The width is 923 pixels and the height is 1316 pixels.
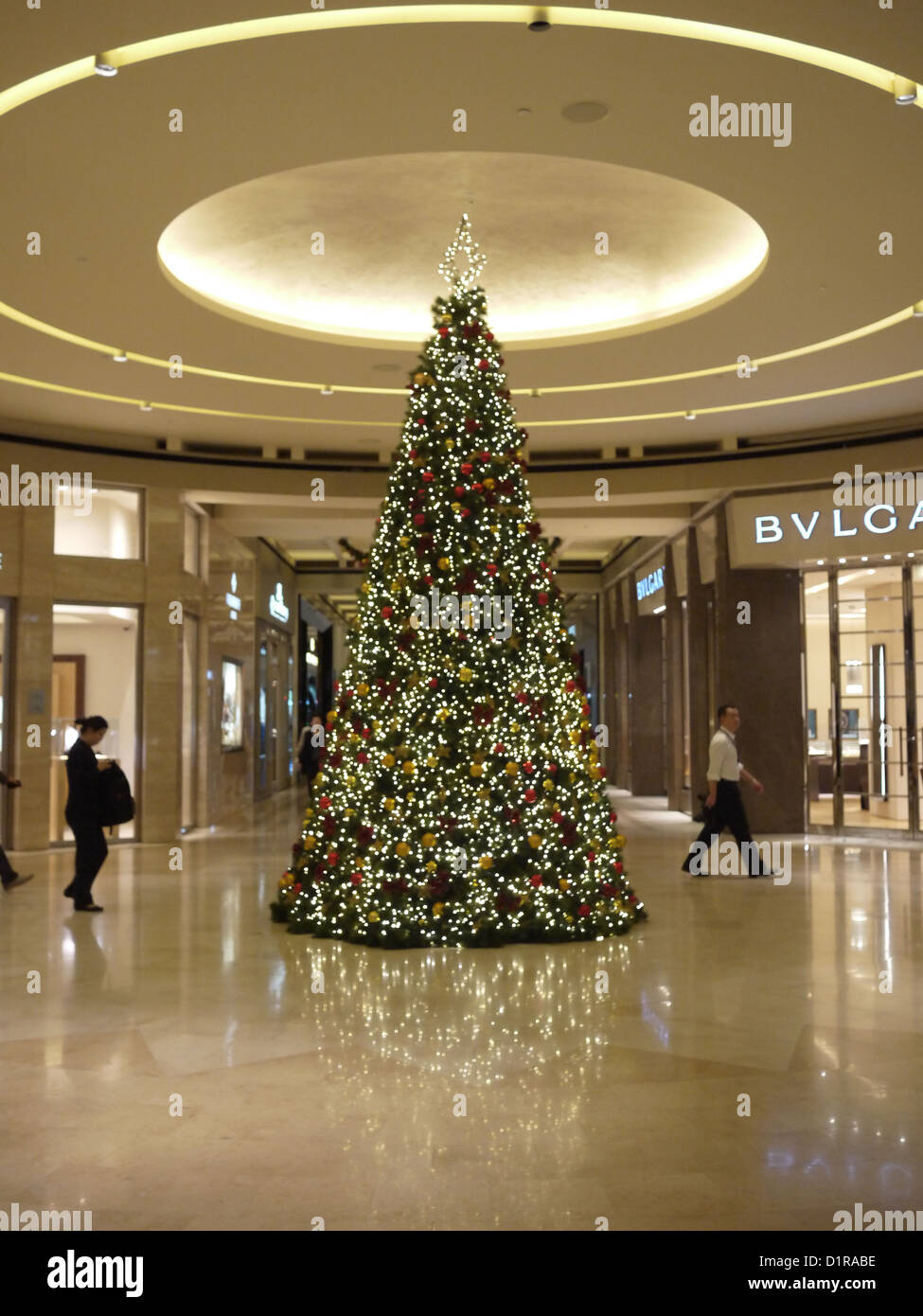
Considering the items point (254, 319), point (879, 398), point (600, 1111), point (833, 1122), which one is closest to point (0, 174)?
point (254, 319)

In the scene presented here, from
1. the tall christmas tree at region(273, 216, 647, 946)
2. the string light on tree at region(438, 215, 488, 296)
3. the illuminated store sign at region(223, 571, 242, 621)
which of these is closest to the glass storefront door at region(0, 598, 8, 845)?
the illuminated store sign at region(223, 571, 242, 621)

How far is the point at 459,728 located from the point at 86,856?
342 cm

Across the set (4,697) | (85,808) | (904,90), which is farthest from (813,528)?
(4,697)

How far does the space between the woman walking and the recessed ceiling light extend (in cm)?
564

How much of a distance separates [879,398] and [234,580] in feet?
33.4

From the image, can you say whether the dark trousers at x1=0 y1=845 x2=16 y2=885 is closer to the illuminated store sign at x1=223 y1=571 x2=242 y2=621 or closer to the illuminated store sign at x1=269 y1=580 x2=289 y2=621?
the illuminated store sign at x1=223 y1=571 x2=242 y2=621

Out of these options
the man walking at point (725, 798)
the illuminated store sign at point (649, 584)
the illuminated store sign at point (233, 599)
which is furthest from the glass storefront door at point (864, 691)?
the illuminated store sign at point (233, 599)

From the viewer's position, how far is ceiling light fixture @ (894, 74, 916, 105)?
568 cm

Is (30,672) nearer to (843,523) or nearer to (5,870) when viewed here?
(5,870)

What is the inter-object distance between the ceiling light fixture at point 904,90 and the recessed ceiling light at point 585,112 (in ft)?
4.58

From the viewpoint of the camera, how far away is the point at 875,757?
14281 mm

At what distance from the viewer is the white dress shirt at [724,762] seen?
10984 millimetres

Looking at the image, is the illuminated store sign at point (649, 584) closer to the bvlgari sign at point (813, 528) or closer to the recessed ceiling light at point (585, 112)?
the bvlgari sign at point (813, 528)
